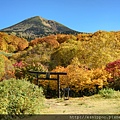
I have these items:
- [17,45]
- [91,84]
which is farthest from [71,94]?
[17,45]

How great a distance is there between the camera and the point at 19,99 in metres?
8.93

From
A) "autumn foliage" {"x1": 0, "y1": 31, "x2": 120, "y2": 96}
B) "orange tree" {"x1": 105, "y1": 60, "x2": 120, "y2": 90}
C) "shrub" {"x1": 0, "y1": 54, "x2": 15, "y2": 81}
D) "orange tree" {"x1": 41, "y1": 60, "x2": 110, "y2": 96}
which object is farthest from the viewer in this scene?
"shrub" {"x1": 0, "y1": 54, "x2": 15, "y2": 81}

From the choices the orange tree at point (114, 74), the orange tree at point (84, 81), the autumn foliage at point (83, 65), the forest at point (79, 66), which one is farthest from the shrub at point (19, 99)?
the orange tree at point (114, 74)

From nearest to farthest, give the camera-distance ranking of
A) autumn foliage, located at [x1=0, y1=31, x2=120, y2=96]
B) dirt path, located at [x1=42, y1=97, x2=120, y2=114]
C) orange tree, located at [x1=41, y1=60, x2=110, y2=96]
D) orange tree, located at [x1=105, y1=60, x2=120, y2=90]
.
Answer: dirt path, located at [x1=42, y1=97, x2=120, y2=114], orange tree, located at [x1=41, y1=60, x2=110, y2=96], autumn foliage, located at [x1=0, y1=31, x2=120, y2=96], orange tree, located at [x1=105, y1=60, x2=120, y2=90]

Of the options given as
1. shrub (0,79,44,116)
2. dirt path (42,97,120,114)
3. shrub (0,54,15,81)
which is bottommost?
dirt path (42,97,120,114)

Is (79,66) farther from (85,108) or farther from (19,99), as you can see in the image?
(19,99)

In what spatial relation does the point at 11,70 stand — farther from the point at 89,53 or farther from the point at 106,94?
the point at 106,94

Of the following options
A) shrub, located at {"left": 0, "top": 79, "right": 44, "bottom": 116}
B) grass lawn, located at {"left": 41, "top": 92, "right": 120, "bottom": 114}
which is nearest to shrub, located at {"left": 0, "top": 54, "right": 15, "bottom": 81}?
grass lawn, located at {"left": 41, "top": 92, "right": 120, "bottom": 114}

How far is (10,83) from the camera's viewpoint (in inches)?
377

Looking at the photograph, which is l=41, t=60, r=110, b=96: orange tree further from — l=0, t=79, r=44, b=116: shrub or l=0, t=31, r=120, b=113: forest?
l=0, t=79, r=44, b=116: shrub

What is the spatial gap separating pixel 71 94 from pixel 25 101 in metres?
9.04

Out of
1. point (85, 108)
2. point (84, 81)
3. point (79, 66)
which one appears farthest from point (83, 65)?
point (85, 108)

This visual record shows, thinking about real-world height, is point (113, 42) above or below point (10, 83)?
above

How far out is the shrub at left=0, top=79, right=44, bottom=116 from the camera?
28.3ft
